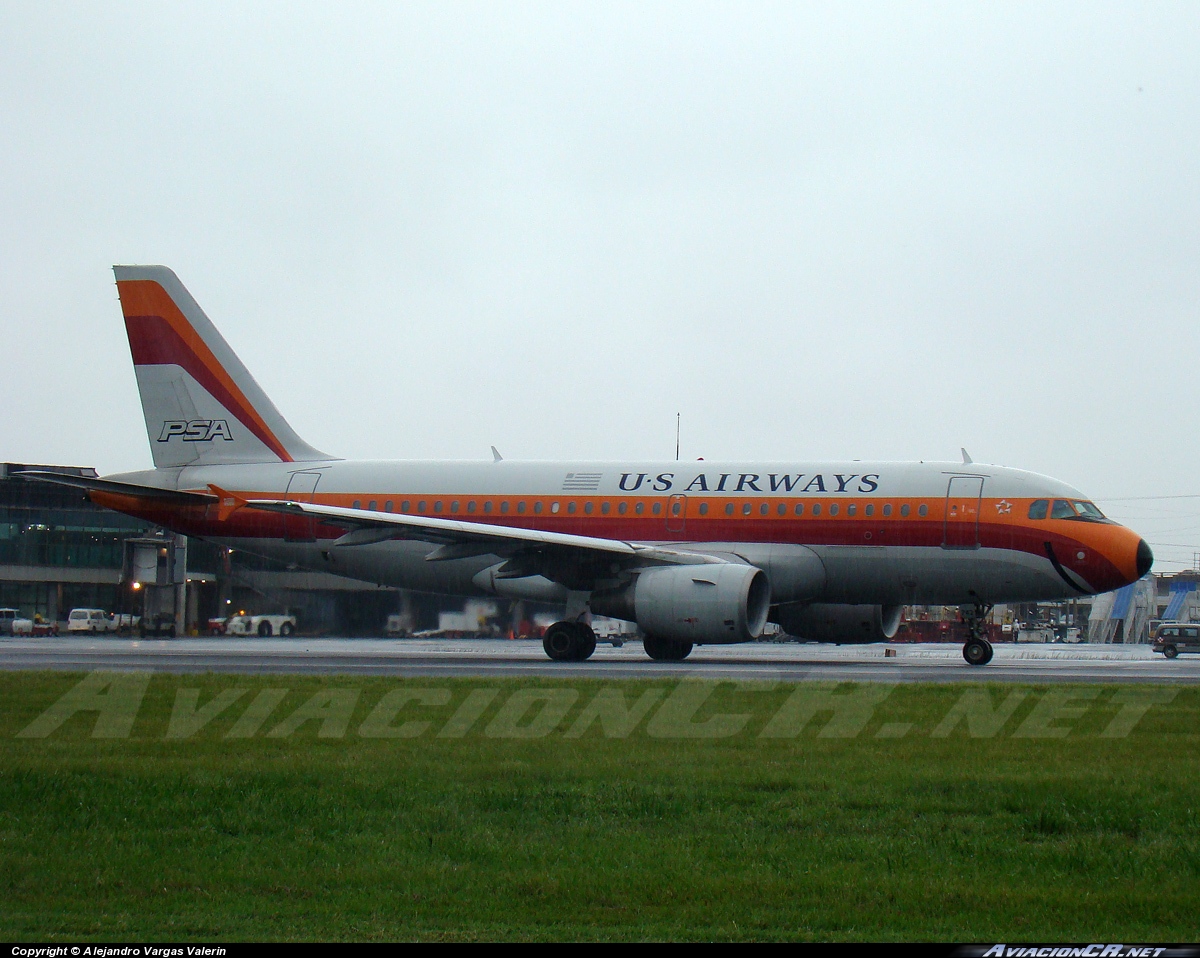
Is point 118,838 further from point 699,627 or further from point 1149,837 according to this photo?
point 699,627

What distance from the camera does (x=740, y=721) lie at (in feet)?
44.9

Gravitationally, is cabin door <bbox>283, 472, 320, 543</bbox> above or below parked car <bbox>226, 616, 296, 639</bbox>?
above

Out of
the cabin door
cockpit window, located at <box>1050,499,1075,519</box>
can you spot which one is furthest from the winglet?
cockpit window, located at <box>1050,499,1075,519</box>

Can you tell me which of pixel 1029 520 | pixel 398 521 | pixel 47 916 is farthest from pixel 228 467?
pixel 47 916

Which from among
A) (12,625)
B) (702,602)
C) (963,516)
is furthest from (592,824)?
(12,625)

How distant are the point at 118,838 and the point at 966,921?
5157mm

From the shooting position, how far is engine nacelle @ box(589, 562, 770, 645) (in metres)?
25.0

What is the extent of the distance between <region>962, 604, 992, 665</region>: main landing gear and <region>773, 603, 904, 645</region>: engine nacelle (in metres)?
1.89

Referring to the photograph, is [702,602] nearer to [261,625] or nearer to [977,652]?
[977,652]

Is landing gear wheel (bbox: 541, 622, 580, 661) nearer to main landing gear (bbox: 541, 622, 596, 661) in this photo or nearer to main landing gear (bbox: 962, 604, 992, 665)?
main landing gear (bbox: 541, 622, 596, 661)

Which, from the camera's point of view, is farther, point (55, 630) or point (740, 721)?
point (55, 630)

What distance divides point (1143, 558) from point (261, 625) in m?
29.0

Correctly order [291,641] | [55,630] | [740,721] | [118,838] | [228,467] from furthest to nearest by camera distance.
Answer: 1. [55,630]
2. [291,641]
3. [228,467]
4. [740,721]
5. [118,838]

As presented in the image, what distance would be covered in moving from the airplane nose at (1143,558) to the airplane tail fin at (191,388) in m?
19.5
